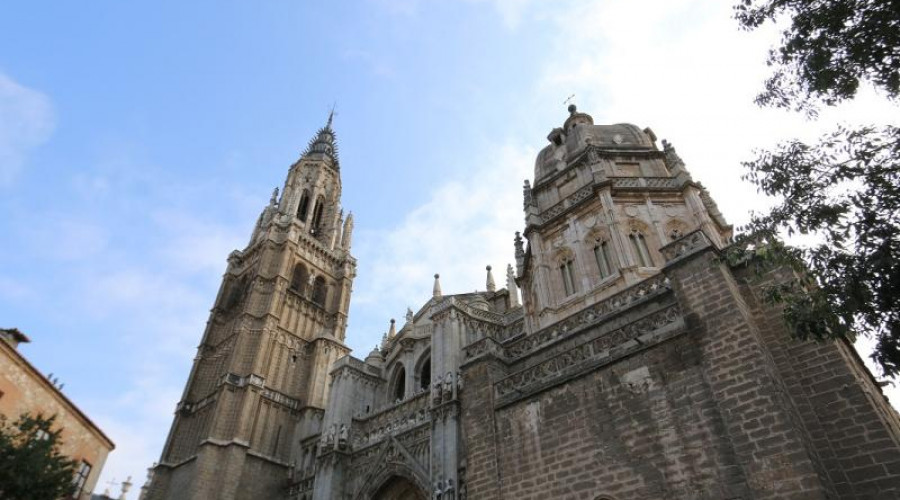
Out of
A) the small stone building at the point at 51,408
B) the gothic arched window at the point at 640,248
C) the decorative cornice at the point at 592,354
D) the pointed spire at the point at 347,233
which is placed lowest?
the decorative cornice at the point at 592,354

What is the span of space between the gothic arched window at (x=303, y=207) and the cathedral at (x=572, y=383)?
8042 millimetres

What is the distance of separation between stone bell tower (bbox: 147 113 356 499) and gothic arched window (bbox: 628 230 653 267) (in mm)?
19063

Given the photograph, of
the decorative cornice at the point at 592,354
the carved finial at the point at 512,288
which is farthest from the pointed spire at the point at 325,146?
the decorative cornice at the point at 592,354

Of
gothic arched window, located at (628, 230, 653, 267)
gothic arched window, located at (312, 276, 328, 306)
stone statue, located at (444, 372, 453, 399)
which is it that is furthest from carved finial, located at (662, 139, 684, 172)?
gothic arched window, located at (312, 276, 328, 306)

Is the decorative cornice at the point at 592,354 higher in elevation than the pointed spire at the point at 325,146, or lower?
lower

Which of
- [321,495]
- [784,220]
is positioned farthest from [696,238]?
[321,495]

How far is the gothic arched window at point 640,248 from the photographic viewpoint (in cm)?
1560

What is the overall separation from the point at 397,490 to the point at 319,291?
2136cm

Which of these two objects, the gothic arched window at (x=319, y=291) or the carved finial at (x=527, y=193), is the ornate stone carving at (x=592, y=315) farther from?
the gothic arched window at (x=319, y=291)

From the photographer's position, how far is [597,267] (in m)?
16.4

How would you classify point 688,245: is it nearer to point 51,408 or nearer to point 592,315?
point 592,315

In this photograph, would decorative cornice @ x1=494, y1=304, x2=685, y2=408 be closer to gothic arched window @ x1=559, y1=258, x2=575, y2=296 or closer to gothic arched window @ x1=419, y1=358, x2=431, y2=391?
A: gothic arched window @ x1=559, y1=258, x2=575, y2=296

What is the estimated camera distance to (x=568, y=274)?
17.2 meters

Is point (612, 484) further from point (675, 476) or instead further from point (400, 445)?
point (400, 445)
